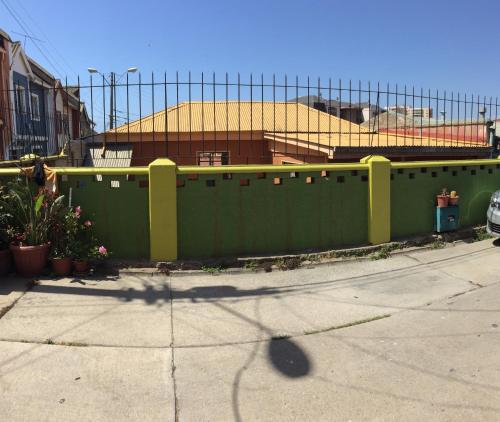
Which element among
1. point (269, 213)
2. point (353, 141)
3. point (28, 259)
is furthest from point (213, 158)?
point (28, 259)

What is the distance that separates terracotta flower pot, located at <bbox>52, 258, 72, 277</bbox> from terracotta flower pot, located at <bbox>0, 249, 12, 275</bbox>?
54cm

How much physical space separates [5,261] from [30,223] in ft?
1.81

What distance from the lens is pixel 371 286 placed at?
612 centimetres

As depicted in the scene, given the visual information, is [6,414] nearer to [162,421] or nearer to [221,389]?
[162,421]

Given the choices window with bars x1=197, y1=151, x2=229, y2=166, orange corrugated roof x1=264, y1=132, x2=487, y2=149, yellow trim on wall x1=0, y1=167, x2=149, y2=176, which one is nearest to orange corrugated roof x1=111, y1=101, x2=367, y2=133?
window with bars x1=197, y1=151, x2=229, y2=166

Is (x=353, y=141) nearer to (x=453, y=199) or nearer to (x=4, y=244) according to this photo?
(x=453, y=199)

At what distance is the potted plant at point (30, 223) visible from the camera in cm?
602

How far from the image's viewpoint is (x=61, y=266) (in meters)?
6.12

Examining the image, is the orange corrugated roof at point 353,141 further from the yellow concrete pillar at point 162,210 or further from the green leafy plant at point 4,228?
the green leafy plant at point 4,228

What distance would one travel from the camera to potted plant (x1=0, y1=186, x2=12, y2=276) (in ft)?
19.8

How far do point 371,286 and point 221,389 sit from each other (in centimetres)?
304

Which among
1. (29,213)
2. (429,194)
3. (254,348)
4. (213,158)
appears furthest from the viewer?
(213,158)

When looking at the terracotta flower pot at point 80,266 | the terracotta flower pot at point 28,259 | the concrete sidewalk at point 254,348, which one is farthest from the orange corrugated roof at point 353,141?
the terracotta flower pot at point 28,259

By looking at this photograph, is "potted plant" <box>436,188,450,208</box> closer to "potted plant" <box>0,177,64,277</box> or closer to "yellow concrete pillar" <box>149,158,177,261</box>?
"yellow concrete pillar" <box>149,158,177,261</box>
